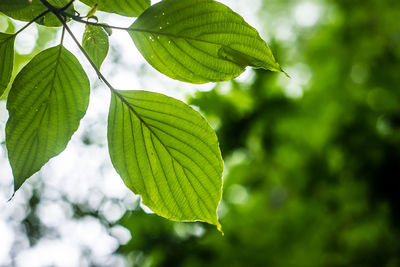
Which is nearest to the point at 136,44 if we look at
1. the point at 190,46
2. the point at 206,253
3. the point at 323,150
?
the point at 190,46

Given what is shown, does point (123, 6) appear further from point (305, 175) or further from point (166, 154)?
point (305, 175)

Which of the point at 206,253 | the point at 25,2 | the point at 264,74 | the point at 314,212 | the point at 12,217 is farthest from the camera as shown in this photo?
the point at 12,217

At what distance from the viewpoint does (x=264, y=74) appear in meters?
2.00

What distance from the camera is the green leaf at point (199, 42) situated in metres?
0.34

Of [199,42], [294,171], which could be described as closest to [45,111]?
[199,42]

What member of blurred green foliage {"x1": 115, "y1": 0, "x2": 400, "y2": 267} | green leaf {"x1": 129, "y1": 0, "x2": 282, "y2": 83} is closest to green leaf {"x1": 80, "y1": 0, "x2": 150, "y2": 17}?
green leaf {"x1": 129, "y1": 0, "x2": 282, "y2": 83}

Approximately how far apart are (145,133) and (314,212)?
1570mm

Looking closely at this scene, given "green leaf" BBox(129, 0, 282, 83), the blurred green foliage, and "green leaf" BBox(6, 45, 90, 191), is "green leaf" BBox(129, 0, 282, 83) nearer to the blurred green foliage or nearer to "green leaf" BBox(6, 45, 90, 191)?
"green leaf" BBox(6, 45, 90, 191)

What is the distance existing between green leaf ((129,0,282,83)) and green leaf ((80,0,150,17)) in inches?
0.4

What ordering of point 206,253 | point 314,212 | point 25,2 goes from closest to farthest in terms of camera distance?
point 25,2, point 206,253, point 314,212

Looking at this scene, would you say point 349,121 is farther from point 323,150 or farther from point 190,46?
point 190,46

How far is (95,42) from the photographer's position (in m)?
0.35

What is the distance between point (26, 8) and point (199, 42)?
168 mm

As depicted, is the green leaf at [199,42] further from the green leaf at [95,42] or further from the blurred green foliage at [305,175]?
the blurred green foliage at [305,175]
